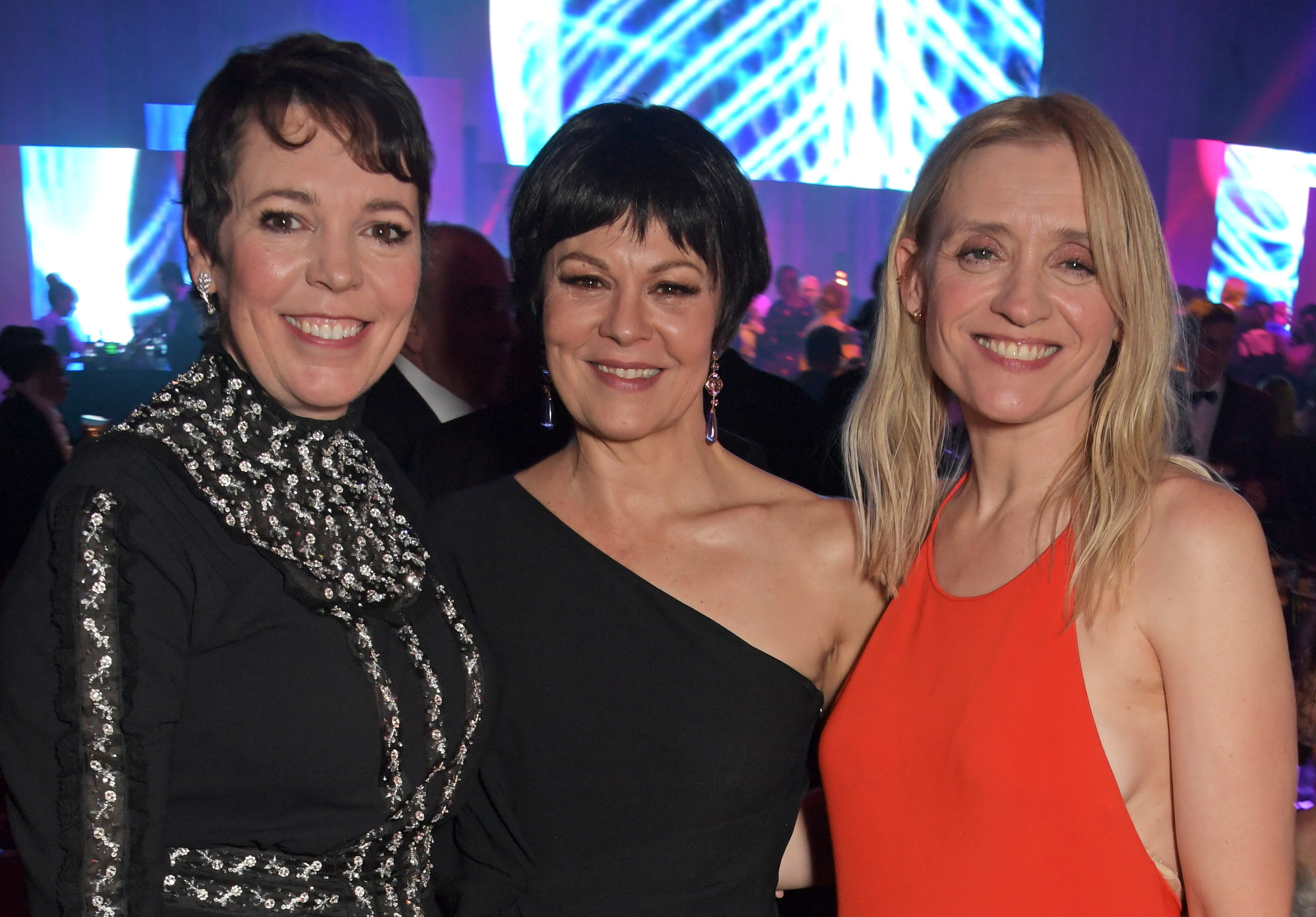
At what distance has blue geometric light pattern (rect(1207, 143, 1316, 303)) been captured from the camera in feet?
25.7

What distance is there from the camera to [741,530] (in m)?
1.90

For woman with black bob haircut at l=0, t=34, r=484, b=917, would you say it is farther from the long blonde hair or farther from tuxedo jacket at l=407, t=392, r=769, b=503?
tuxedo jacket at l=407, t=392, r=769, b=503

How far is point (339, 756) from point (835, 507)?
0.98 m

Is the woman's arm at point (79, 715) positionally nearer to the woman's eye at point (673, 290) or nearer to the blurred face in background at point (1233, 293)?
the woman's eye at point (673, 290)

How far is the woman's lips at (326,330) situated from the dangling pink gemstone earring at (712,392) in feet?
2.28

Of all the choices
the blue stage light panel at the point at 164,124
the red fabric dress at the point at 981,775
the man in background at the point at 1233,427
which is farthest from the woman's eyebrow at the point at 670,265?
the blue stage light panel at the point at 164,124

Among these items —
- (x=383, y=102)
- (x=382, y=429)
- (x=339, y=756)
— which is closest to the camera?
(x=339, y=756)

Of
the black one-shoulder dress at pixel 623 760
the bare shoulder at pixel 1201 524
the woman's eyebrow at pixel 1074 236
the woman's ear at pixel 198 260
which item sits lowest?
the black one-shoulder dress at pixel 623 760

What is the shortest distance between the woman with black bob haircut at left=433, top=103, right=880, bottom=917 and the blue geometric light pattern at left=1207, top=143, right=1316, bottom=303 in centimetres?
725

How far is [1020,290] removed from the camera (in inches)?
58.0

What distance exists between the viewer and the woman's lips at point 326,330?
4.86 ft

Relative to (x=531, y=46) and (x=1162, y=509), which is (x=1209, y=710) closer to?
(x=1162, y=509)

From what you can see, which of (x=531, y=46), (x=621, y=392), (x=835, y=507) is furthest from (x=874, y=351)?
(x=531, y=46)

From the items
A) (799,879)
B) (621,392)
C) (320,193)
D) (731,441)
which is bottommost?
(799,879)
